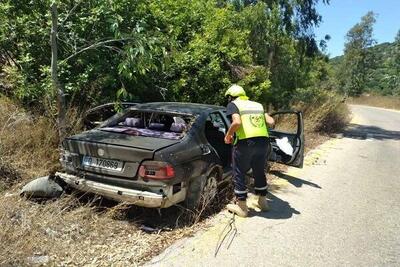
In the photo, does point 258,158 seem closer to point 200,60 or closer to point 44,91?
point 44,91

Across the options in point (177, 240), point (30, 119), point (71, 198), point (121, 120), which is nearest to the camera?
point (177, 240)

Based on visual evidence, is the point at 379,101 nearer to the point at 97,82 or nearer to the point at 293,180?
the point at 293,180

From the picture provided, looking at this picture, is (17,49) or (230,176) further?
(17,49)

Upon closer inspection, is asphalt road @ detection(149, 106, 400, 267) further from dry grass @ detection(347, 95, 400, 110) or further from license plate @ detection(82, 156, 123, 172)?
dry grass @ detection(347, 95, 400, 110)

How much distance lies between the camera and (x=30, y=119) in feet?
24.1

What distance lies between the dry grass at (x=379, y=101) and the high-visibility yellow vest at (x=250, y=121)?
49.6 metres

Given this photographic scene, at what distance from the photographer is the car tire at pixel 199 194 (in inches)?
233

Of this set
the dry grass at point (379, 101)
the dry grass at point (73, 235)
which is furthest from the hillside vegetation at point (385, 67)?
the dry grass at point (73, 235)

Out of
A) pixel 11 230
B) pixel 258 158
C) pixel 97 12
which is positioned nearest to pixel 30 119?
pixel 97 12

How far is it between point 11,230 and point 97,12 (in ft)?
15.1

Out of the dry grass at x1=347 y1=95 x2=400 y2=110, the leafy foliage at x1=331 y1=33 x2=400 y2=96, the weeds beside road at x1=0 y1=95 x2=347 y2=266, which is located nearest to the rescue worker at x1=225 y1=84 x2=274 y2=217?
the weeds beside road at x1=0 y1=95 x2=347 y2=266

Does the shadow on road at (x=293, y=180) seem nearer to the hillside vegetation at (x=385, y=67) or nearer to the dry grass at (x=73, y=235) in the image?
the dry grass at (x=73, y=235)

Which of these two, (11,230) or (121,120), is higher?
(121,120)

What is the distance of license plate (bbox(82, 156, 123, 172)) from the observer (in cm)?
552
